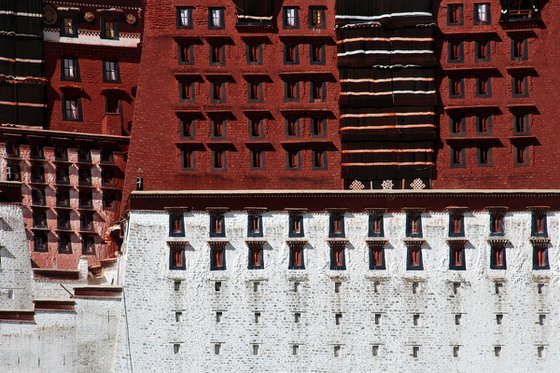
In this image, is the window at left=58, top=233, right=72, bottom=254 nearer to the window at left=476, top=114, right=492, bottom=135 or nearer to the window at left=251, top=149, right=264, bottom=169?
the window at left=251, top=149, right=264, bottom=169

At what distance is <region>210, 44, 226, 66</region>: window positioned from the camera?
395 feet

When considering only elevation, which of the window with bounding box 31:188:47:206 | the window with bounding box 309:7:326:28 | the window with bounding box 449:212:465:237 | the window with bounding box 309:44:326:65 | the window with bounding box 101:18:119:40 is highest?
the window with bounding box 309:7:326:28

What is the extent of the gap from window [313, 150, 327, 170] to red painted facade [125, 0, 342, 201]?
0.20 feet

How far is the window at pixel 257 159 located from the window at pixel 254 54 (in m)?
5.48

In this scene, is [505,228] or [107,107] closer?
[505,228]

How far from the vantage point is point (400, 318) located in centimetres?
11581

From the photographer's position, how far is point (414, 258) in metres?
117

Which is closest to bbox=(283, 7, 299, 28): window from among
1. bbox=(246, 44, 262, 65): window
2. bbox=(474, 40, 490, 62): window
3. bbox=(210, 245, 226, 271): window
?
bbox=(246, 44, 262, 65): window

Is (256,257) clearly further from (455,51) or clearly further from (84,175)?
(455,51)

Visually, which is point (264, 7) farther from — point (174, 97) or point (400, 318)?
point (400, 318)

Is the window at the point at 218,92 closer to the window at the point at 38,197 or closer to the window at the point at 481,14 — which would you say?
the window at the point at 38,197

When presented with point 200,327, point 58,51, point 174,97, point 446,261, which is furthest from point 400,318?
point 58,51

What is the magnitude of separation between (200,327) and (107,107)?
2137 cm

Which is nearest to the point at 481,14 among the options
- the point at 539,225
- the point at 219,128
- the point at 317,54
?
the point at 317,54
